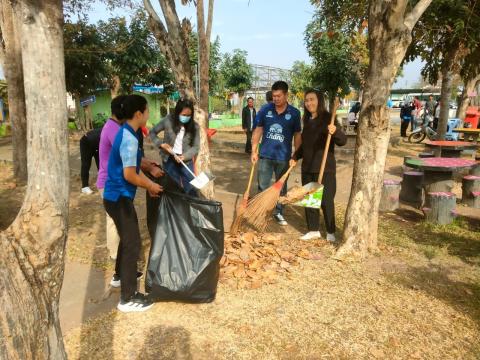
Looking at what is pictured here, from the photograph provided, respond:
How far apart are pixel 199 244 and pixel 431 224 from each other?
11.2ft

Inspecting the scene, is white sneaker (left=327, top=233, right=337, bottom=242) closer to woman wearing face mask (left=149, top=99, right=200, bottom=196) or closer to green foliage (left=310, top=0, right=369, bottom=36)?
woman wearing face mask (left=149, top=99, right=200, bottom=196)

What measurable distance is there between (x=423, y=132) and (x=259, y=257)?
11784mm

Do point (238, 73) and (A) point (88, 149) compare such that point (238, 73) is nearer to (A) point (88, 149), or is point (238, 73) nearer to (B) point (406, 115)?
(B) point (406, 115)

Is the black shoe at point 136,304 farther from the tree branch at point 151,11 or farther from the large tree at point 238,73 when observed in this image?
the large tree at point 238,73

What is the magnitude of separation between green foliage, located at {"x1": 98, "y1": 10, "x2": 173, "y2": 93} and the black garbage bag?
44.7 feet

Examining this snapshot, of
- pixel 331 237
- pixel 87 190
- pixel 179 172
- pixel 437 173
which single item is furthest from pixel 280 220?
pixel 87 190

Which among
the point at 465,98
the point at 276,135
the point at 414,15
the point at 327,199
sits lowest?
the point at 327,199

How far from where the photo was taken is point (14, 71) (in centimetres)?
683

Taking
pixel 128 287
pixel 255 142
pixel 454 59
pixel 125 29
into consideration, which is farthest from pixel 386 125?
pixel 125 29

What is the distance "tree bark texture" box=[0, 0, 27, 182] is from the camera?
6.68 m

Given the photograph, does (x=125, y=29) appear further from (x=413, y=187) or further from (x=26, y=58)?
(x=26, y=58)

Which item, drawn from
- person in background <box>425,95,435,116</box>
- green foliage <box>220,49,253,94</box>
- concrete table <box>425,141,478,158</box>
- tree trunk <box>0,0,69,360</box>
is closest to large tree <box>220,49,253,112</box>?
green foliage <box>220,49,253,94</box>

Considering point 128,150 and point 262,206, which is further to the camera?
point 262,206

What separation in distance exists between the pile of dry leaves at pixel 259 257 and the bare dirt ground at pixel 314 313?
0.06 m
